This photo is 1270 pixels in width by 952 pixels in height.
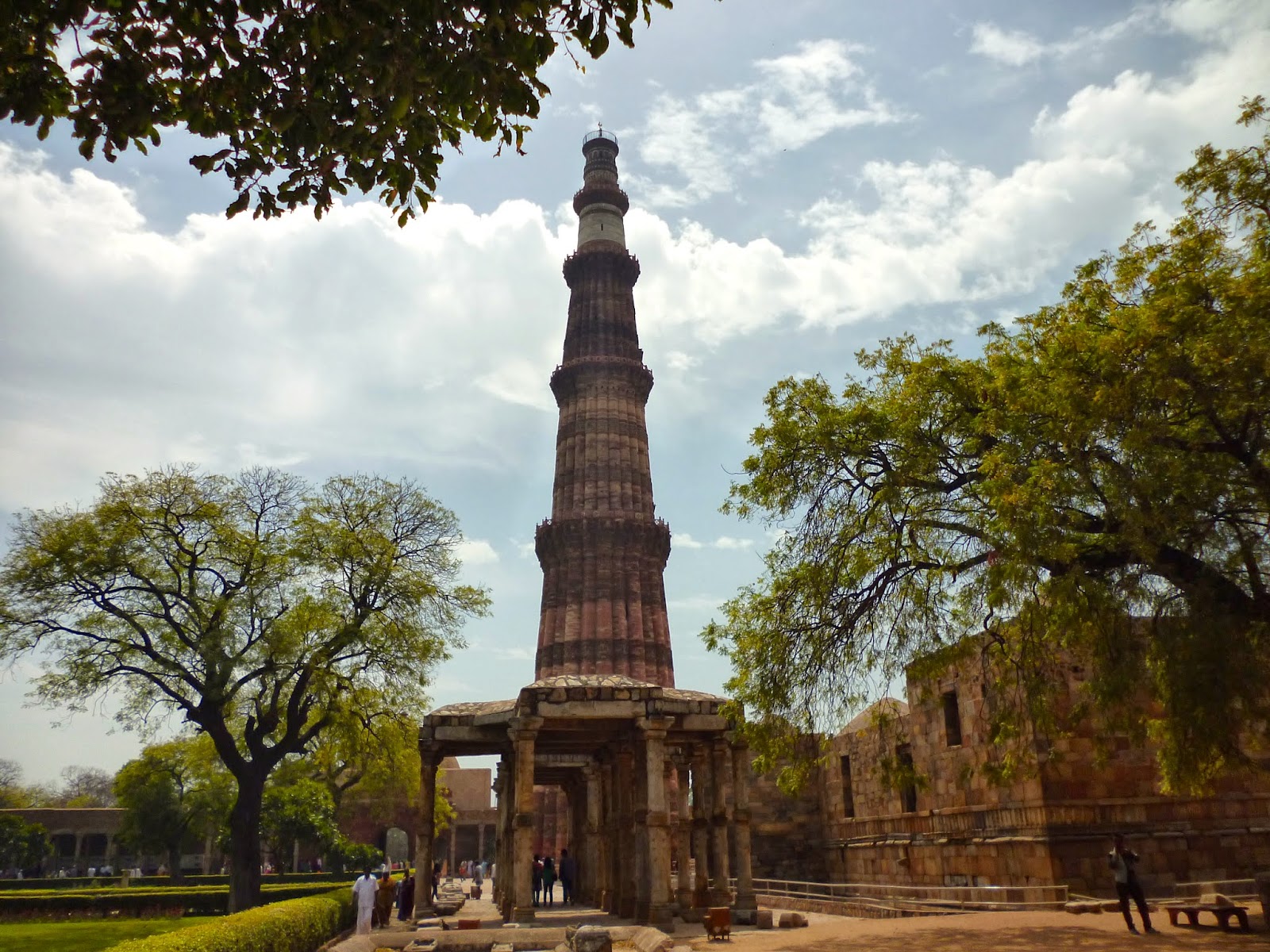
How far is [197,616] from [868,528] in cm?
1525

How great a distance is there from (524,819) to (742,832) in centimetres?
411

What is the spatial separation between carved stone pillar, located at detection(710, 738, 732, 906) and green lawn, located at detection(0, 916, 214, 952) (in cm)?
884

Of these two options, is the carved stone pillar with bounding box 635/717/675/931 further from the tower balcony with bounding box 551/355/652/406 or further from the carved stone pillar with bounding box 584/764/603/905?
the tower balcony with bounding box 551/355/652/406

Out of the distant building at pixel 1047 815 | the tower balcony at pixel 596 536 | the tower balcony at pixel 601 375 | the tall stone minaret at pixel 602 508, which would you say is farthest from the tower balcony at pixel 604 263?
the distant building at pixel 1047 815

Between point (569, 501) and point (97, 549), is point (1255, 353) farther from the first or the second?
point (569, 501)

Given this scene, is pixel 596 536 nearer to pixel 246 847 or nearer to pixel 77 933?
pixel 246 847

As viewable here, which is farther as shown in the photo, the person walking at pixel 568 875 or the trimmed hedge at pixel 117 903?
the person walking at pixel 568 875

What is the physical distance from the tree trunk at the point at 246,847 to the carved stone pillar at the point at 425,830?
4.44 m

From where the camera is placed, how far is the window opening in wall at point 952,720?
67.9 ft

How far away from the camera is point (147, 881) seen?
34812 millimetres

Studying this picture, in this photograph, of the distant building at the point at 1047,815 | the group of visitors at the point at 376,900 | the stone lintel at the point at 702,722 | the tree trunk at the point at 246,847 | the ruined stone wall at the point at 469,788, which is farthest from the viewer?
the ruined stone wall at the point at 469,788

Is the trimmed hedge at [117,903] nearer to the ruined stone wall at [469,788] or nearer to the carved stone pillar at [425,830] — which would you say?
the carved stone pillar at [425,830]

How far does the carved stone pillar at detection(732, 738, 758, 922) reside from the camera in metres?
15.8

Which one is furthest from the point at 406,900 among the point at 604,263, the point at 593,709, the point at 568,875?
the point at 604,263
